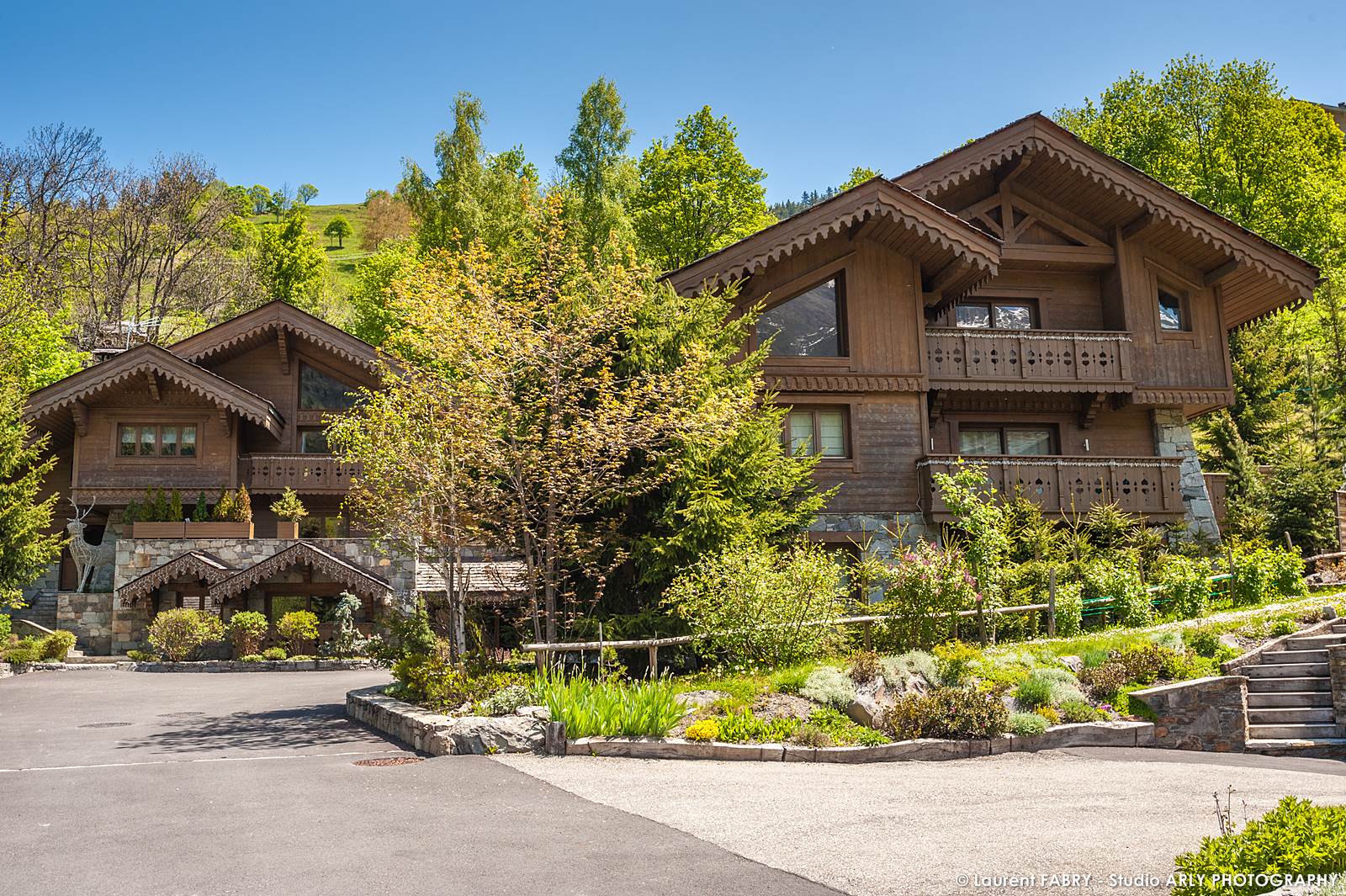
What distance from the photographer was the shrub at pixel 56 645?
27.4 m

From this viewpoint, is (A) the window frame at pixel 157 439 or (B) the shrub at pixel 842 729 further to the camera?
(A) the window frame at pixel 157 439

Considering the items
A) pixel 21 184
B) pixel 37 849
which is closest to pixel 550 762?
pixel 37 849

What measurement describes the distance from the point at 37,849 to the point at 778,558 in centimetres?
1181

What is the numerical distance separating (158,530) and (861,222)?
2221 centimetres

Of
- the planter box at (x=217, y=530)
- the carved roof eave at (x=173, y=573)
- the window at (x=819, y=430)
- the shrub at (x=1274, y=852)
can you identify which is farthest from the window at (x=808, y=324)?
the shrub at (x=1274, y=852)

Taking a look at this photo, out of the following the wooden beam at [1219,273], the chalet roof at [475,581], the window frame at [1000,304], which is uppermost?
the wooden beam at [1219,273]

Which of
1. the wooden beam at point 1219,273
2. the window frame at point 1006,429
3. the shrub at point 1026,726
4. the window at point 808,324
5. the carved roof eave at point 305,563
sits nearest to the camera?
the shrub at point 1026,726

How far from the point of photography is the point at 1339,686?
1547cm

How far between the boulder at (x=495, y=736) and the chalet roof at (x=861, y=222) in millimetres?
12622

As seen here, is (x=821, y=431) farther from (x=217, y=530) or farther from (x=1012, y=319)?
(x=217, y=530)

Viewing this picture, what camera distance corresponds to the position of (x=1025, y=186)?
27453 mm

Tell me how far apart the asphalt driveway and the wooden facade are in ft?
46.9

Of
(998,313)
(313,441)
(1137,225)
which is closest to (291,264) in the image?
(313,441)

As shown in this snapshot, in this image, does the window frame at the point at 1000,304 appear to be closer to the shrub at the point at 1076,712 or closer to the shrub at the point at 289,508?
the shrub at the point at 1076,712
